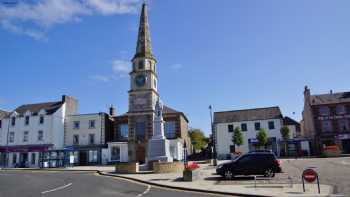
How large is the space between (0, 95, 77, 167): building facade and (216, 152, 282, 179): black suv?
1309 inches

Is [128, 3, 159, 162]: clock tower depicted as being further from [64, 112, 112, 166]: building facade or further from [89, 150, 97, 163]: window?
[89, 150, 97, 163]: window

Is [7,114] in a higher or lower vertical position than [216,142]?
higher

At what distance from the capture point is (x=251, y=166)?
18016 millimetres

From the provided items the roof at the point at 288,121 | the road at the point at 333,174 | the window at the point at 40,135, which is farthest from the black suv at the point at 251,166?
the roof at the point at 288,121

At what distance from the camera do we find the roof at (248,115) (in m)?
51.4

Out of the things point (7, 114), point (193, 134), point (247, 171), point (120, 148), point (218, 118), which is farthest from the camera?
point (193, 134)

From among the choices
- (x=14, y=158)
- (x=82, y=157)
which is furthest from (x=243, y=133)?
(x=14, y=158)

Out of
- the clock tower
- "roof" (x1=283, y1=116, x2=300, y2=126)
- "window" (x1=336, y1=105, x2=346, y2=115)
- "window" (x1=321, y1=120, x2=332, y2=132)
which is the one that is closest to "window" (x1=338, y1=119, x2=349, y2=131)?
"window" (x1=336, y1=105, x2=346, y2=115)

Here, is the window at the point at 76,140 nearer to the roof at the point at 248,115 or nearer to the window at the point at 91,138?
the window at the point at 91,138

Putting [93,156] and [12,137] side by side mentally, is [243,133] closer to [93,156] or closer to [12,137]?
[93,156]

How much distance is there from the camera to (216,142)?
175ft

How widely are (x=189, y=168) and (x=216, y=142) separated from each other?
37174mm

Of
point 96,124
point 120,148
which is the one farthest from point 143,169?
point 96,124

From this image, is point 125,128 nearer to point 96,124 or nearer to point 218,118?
→ point 96,124
